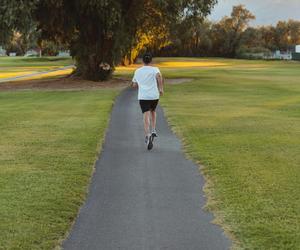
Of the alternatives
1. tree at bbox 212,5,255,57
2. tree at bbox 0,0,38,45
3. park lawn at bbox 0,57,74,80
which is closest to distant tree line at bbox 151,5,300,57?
tree at bbox 212,5,255,57

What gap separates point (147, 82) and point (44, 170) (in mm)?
3322

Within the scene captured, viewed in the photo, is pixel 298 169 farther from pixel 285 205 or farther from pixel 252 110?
pixel 252 110

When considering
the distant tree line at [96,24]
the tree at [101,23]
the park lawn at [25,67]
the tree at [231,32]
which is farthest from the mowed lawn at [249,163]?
the tree at [231,32]

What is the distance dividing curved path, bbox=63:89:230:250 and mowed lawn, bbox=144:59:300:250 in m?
0.27

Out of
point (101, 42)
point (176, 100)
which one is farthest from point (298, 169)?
point (101, 42)

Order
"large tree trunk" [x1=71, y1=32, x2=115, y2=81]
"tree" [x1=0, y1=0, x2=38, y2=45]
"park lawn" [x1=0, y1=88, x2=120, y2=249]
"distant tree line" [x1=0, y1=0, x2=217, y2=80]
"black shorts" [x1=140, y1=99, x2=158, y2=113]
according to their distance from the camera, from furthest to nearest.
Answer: "large tree trunk" [x1=71, y1=32, x2=115, y2=81] → "distant tree line" [x1=0, y1=0, x2=217, y2=80] → "tree" [x1=0, y1=0, x2=38, y2=45] → "black shorts" [x1=140, y1=99, x2=158, y2=113] → "park lawn" [x1=0, y1=88, x2=120, y2=249]

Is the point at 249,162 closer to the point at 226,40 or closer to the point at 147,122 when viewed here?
the point at 147,122

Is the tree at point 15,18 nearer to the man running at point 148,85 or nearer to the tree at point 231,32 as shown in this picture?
the man running at point 148,85

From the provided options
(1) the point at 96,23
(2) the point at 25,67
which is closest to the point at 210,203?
(1) the point at 96,23

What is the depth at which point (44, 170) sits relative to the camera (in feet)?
28.7

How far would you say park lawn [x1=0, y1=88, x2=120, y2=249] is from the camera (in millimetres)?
5898

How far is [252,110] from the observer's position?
59.8 feet

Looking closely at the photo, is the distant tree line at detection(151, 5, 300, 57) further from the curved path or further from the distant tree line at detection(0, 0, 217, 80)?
the curved path

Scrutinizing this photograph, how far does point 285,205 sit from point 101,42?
2717 centimetres
